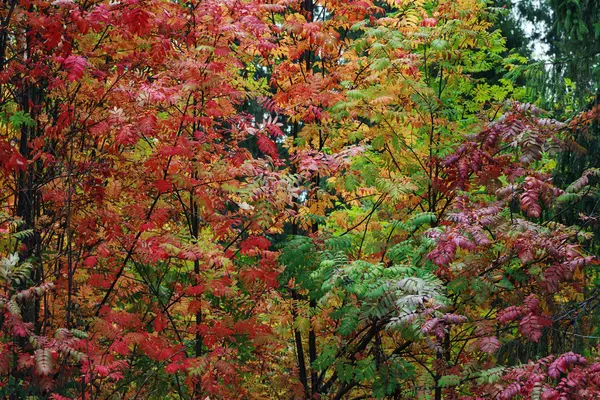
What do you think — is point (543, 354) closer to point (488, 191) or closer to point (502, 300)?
point (502, 300)

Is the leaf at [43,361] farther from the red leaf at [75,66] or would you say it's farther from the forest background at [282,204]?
the red leaf at [75,66]

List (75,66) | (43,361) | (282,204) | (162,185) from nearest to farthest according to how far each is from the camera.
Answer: (43,361) → (75,66) → (162,185) → (282,204)

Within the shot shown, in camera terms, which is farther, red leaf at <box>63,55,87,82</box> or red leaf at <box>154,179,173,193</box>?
red leaf at <box>154,179,173,193</box>

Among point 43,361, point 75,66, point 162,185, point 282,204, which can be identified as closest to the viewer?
point 43,361

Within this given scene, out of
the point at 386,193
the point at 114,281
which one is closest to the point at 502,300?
the point at 386,193

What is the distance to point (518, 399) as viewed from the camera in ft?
20.4

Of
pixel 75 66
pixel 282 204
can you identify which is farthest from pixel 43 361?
pixel 282 204

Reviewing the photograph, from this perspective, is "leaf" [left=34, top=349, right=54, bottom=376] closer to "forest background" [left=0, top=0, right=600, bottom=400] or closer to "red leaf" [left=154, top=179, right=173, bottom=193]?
"forest background" [left=0, top=0, right=600, bottom=400]

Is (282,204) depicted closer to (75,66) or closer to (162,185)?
(162,185)

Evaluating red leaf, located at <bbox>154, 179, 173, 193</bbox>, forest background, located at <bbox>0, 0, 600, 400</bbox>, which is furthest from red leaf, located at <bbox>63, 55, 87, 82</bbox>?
red leaf, located at <bbox>154, 179, 173, 193</bbox>

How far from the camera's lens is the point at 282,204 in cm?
668

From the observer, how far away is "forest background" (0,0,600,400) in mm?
5652

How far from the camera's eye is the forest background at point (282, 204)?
223 inches

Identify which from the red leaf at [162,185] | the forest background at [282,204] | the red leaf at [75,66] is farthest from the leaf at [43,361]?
the red leaf at [162,185]
